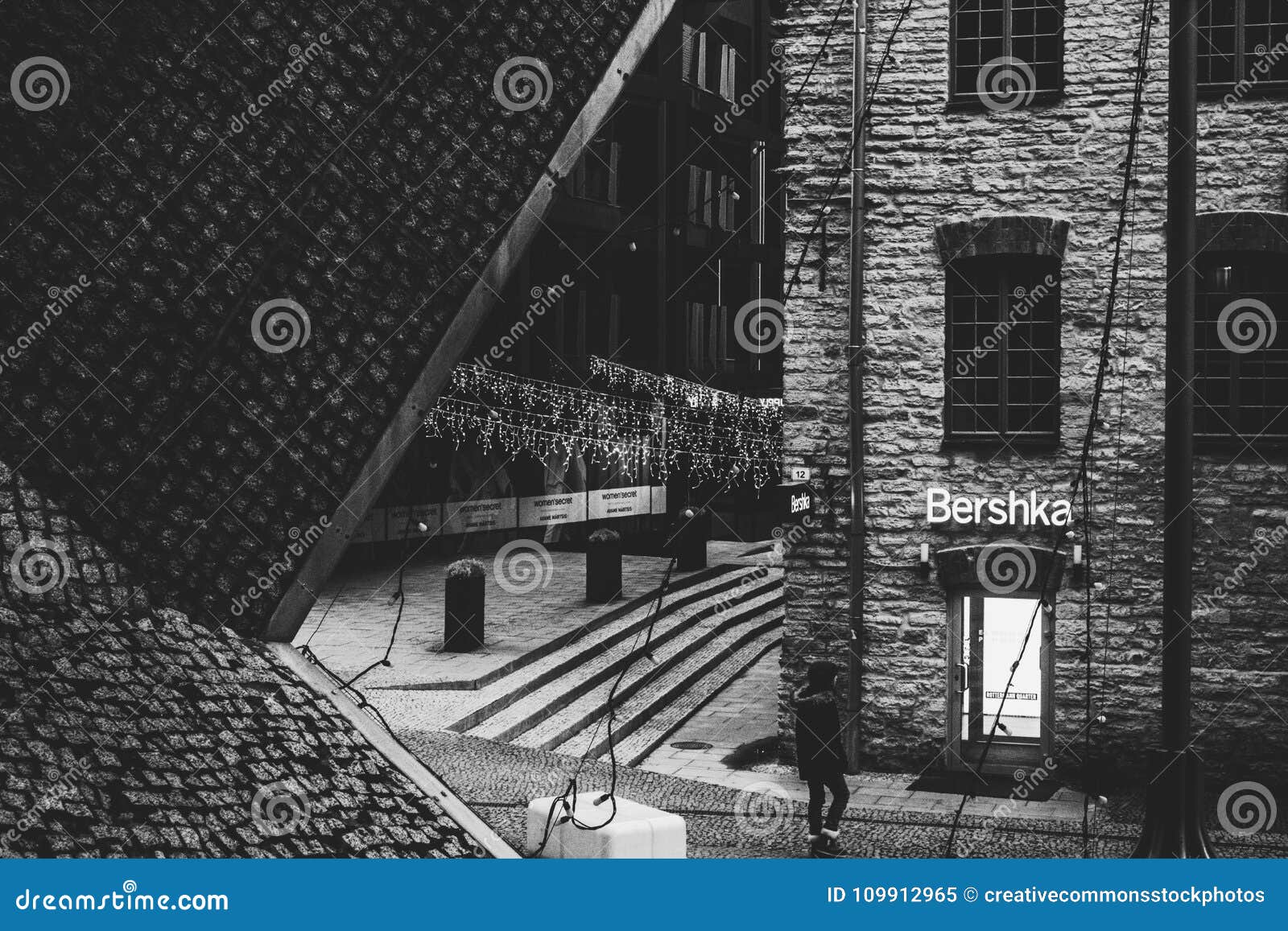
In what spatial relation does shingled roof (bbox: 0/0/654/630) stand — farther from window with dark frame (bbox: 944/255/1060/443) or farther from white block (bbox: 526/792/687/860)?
window with dark frame (bbox: 944/255/1060/443)

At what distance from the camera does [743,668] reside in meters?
20.0

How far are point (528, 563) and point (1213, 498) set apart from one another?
54.1ft

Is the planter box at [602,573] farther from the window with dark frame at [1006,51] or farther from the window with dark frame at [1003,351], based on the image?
the window with dark frame at [1006,51]

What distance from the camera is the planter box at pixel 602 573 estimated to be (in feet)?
71.9

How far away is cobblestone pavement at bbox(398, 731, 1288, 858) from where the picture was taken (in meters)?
10.9

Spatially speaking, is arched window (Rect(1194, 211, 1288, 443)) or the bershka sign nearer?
arched window (Rect(1194, 211, 1288, 443))

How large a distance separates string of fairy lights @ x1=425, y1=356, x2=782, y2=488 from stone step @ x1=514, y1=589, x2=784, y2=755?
398 centimetres

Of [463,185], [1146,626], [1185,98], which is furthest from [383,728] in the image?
[1146,626]

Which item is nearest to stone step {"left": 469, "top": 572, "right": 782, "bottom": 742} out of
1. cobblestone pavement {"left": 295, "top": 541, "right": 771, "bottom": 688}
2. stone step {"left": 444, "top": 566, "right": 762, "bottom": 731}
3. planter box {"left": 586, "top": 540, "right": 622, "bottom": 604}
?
stone step {"left": 444, "top": 566, "right": 762, "bottom": 731}

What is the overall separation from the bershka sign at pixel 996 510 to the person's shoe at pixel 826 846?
174 inches

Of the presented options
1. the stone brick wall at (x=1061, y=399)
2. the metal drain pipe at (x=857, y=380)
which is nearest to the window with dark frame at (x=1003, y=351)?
the stone brick wall at (x=1061, y=399)

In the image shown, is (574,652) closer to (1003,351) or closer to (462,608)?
(462,608)

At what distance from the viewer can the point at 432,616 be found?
68.2 ft

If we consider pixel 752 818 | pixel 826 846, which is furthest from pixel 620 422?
pixel 826 846
